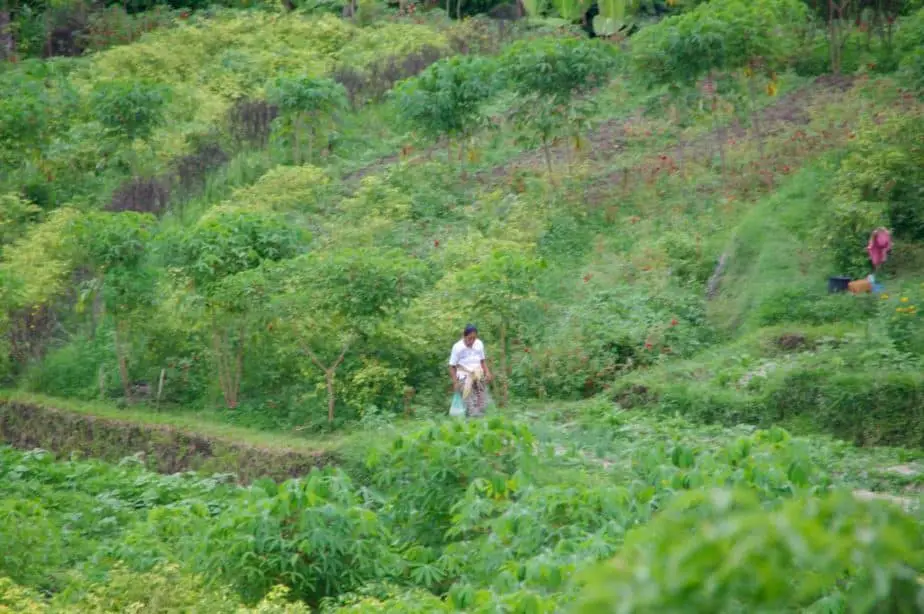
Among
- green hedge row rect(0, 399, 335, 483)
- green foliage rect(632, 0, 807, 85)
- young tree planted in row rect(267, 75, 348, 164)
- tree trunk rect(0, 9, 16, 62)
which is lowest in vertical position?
green hedge row rect(0, 399, 335, 483)

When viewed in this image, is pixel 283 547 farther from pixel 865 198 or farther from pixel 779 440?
pixel 865 198

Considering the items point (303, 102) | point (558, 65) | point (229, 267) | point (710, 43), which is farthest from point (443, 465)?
point (303, 102)

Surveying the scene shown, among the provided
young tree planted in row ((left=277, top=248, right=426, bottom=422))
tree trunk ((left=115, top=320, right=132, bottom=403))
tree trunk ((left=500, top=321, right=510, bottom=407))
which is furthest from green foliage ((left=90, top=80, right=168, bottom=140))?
tree trunk ((left=500, top=321, right=510, bottom=407))

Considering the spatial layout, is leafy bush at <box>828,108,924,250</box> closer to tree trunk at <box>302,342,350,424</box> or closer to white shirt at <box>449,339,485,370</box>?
white shirt at <box>449,339,485,370</box>

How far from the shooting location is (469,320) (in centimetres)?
1448

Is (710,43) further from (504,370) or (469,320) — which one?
(504,370)

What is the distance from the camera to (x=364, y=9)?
99.7ft

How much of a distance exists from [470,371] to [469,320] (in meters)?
1.80

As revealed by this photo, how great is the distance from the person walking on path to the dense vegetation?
642 millimetres

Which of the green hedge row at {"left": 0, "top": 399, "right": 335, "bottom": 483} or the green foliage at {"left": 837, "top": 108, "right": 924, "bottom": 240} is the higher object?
the green foliage at {"left": 837, "top": 108, "right": 924, "bottom": 240}

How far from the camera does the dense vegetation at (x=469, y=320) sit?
7422 mm

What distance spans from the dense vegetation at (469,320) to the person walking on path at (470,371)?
2.11ft

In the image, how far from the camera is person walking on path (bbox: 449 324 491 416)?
1273cm

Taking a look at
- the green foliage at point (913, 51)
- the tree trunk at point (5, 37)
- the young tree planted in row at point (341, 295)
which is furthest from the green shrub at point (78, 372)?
the tree trunk at point (5, 37)
